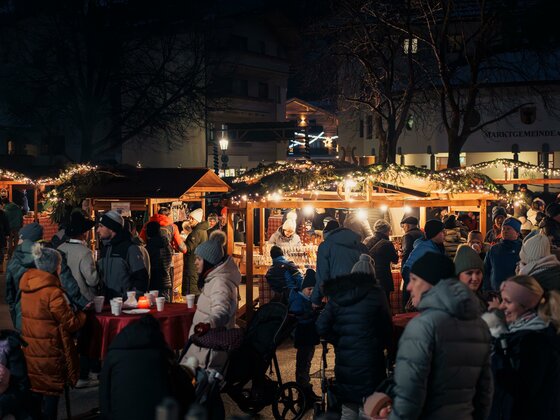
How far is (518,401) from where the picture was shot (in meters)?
5.16

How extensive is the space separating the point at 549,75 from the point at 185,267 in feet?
89.4

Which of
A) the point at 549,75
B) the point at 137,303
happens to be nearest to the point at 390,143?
the point at 549,75

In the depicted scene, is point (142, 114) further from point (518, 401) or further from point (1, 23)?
point (518, 401)

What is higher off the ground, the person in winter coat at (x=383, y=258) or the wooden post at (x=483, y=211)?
the wooden post at (x=483, y=211)

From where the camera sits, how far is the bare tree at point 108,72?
37.0 m

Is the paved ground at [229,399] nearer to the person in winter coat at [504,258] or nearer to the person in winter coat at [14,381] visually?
the person in winter coat at [14,381]

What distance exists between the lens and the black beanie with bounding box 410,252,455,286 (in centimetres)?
496

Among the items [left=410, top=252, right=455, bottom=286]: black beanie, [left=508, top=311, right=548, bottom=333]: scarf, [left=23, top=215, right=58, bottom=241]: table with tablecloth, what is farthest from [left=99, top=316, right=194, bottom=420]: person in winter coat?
[left=23, top=215, right=58, bottom=241]: table with tablecloth

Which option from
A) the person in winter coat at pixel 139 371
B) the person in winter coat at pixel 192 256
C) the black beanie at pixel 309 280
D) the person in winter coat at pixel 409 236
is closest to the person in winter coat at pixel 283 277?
the black beanie at pixel 309 280

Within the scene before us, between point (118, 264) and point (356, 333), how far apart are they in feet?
13.8

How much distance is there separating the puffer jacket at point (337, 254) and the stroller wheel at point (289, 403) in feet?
5.73

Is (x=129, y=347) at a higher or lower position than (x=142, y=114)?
lower

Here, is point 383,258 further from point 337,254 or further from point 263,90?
point 263,90

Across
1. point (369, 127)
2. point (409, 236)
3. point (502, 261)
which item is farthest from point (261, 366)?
point (369, 127)
